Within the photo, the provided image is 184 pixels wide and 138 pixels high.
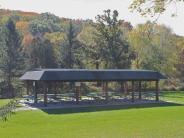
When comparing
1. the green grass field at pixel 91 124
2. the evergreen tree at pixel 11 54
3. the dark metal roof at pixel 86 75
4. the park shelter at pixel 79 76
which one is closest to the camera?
the green grass field at pixel 91 124

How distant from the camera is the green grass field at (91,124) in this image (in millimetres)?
17958

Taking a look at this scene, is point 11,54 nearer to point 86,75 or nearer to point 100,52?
point 100,52

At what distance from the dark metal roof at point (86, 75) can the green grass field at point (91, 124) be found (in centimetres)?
418

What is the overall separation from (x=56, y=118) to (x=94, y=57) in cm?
3348

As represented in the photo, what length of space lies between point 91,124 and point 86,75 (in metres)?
13.5

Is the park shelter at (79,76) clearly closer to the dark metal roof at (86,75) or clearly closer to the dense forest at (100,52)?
the dark metal roof at (86,75)

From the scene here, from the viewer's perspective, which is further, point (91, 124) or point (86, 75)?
point (86, 75)

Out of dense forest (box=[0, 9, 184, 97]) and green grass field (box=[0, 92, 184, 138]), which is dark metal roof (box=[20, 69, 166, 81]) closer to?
green grass field (box=[0, 92, 184, 138])

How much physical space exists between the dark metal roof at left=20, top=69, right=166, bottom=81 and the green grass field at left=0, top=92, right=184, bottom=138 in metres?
4.18

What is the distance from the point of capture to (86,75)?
35656mm

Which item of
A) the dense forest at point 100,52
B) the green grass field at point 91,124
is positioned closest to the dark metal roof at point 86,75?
the green grass field at point 91,124

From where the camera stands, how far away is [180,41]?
6862 centimetres

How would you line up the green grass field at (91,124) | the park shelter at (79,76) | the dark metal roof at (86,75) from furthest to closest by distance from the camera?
the dark metal roof at (86,75) < the park shelter at (79,76) < the green grass field at (91,124)

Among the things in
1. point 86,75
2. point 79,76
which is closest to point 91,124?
point 79,76
